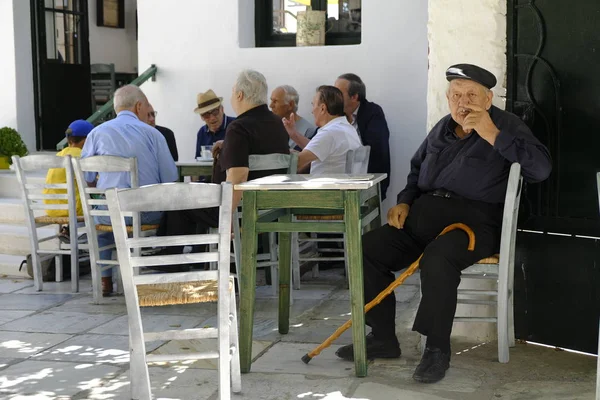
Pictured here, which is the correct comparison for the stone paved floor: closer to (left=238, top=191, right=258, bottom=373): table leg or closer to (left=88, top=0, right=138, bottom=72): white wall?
(left=238, top=191, right=258, bottom=373): table leg

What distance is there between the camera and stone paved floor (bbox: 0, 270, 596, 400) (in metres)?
4.05

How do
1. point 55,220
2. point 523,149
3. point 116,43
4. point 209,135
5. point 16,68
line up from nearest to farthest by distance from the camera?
point 523,149 < point 55,220 < point 209,135 < point 16,68 < point 116,43

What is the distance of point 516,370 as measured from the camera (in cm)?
433

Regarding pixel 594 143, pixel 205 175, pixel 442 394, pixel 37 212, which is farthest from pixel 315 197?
pixel 37 212

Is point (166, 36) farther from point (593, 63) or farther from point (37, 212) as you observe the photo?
point (593, 63)

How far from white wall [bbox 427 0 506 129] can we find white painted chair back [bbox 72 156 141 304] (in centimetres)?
199

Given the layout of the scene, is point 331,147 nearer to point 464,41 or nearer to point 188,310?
point 188,310

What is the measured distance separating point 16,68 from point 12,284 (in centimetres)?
349

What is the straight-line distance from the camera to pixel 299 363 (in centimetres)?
449

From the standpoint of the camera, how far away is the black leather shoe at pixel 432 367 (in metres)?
4.14

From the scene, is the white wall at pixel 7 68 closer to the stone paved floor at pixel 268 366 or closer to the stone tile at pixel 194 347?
the stone paved floor at pixel 268 366

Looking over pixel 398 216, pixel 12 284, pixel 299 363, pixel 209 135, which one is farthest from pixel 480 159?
pixel 12 284

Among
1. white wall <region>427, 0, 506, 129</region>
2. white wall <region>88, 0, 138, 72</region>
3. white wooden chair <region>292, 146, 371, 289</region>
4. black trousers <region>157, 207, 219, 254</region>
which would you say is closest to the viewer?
white wall <region>427, 0, 506, 129</region>

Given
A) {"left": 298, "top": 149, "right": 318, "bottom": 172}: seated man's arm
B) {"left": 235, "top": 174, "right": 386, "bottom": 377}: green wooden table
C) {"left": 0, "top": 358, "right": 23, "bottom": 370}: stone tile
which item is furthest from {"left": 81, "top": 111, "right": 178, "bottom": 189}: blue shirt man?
{"left": 235, "top": 174, "right": 386, "bottom": 377}: green wooden table
